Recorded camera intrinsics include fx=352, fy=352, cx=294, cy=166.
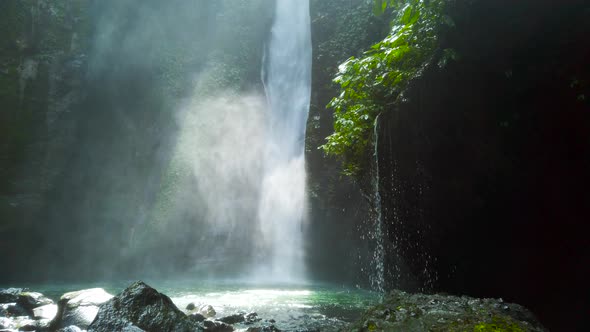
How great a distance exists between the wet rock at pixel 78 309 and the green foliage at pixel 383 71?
489 centimetres

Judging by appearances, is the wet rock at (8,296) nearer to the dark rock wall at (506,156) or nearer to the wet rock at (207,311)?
the wet rock at (207,311)

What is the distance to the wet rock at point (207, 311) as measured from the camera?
689cm

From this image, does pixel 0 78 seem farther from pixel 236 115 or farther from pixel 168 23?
pixel 236 115

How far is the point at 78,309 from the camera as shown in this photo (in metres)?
5.96

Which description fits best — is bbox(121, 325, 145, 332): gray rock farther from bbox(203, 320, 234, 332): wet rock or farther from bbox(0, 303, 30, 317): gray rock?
bbox(0, 303, 30, 317): gray rock

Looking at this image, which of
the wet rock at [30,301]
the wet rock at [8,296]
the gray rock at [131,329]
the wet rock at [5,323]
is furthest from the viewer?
the wet rock at [8,296]

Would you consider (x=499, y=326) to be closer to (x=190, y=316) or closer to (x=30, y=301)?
(x=190, y=316)

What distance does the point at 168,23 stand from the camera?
826 inches

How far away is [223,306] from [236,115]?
13.3 meters

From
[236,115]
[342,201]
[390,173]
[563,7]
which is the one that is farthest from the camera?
[236,115]

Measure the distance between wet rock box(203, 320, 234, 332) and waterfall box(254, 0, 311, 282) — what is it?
30.0 ft

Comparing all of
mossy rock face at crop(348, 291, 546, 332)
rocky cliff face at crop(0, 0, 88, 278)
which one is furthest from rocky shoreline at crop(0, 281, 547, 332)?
rocky cliff face at crop(0, 0, 88, 278)

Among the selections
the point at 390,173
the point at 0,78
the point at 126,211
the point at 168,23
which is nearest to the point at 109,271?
the point at 126,211

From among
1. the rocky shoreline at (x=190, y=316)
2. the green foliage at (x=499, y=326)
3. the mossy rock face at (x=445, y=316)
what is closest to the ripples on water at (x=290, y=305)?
the rocky shoreline at (x=190, y=316)
